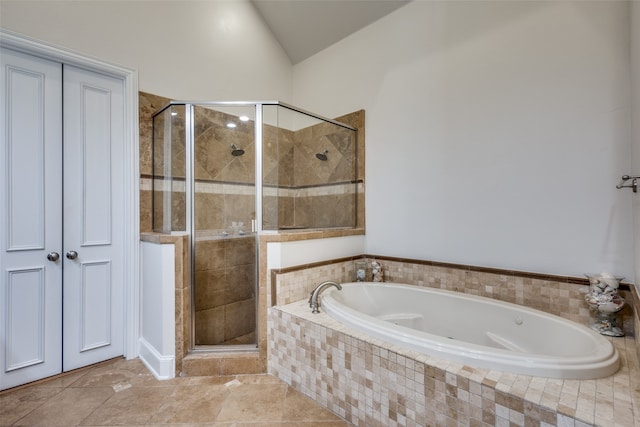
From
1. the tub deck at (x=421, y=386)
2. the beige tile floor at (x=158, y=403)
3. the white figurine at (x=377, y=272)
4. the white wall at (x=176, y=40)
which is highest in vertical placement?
the white wall at (x=176, y=40)

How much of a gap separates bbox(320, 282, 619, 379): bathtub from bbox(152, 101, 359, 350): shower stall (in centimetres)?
69

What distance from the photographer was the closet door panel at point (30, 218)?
172 centimetres

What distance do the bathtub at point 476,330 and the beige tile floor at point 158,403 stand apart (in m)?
0.55

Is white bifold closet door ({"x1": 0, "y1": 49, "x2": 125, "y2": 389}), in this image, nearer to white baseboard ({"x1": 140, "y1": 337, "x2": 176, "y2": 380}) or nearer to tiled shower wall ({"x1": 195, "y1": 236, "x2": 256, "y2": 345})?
white baseboard ({"x1": 140, "y1": 337, "x2": 176, "y2": 380})

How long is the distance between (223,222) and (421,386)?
5.55ft

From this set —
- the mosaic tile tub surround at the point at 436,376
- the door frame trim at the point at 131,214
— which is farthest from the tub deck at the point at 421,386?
the door frame trim at the point at 131,214

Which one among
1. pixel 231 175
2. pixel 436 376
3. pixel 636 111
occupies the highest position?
pixel 636 111

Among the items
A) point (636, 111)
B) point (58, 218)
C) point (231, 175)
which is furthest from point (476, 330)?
point (58, 218)

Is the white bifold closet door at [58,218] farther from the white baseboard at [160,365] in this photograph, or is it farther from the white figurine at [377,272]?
the white figurine at [377,272]

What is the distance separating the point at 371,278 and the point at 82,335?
2.18 metres

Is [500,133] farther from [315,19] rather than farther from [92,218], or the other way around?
[92,218]

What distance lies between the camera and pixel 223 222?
2205 mm

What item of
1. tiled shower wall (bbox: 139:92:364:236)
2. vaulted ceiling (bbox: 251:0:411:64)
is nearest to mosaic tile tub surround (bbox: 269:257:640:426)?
tiled shower wall (bbox: 139:92:364:236)

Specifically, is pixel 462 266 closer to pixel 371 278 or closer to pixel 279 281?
pixel 371 278
